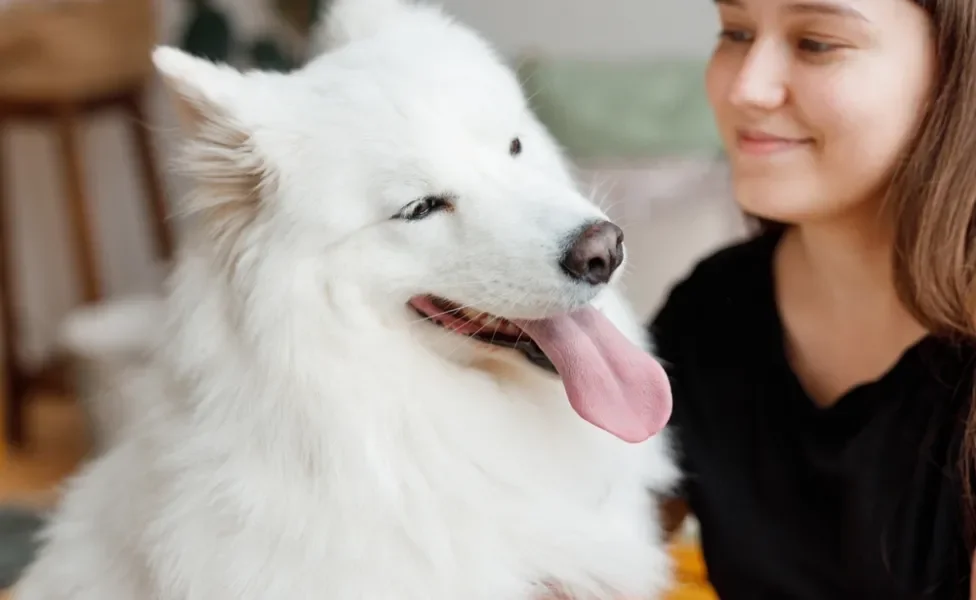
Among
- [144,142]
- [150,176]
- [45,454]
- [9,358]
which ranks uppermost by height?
[144,142]

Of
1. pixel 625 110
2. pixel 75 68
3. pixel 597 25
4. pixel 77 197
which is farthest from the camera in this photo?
pixel 597 25

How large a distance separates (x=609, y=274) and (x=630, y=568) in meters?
0.46

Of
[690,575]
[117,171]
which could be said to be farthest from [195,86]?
[117,171]

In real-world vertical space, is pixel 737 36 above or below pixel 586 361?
above

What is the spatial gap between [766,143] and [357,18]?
0.66m

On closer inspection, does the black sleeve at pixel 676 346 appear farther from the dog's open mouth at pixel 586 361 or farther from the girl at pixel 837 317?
the dog's open mouth at pixel 586 361

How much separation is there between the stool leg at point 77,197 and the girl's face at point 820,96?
101 inches

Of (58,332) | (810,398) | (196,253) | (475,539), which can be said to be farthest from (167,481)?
(58,332)

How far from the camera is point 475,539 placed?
1.21 meters

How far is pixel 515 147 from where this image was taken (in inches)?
51.1

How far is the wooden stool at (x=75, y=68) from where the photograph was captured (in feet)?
9.98

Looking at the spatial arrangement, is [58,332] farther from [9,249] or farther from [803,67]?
[803,67]

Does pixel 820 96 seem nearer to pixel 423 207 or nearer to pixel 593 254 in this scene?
pixel 593 254

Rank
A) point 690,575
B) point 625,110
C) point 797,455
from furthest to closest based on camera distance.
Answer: point 625,110 → point 690,575 → point 797,455
